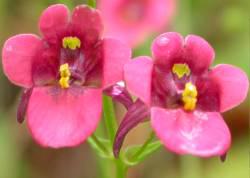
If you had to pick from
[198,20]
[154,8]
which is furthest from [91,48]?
[198,20]

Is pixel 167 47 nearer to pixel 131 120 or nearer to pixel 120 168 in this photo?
pixel 131 120

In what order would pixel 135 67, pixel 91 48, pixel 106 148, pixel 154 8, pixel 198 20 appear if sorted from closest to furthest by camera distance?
pixel 135 67 → pixel 91 48 → pixel 106 148 → pixel 154 8 → pixel 198 20

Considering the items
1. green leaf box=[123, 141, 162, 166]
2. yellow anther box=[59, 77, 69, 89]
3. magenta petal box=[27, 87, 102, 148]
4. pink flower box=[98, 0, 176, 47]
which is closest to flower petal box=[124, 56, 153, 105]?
magenta petal box=[27, 87, 102, 148]

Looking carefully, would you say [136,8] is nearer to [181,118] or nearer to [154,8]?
[154,8]

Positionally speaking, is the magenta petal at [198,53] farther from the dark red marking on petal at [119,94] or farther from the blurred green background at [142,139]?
the blurred green background at [142,139]

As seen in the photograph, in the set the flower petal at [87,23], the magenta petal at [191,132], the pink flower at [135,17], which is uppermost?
the flower petal at [87,23]

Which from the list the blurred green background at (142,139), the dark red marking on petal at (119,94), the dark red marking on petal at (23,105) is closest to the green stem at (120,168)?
the dark red marking on petal at (119,94)
